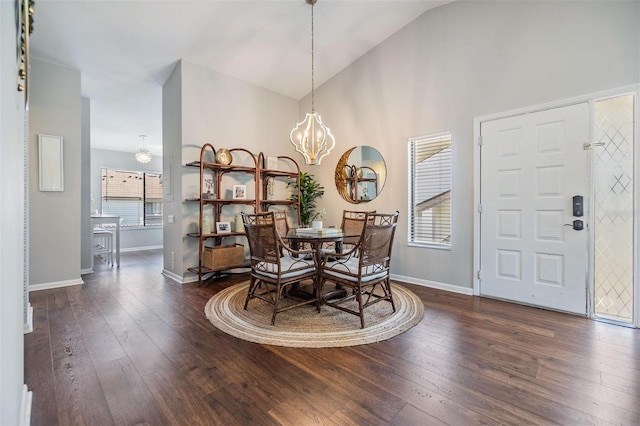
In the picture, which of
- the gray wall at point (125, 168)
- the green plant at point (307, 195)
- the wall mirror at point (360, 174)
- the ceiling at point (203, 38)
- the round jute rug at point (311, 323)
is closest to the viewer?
the round jute rug at point (311, 323)

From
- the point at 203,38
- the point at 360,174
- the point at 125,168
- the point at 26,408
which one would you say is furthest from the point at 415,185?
the point at 125,168

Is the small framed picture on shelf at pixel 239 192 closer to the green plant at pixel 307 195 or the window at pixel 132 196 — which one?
the green plant at pixel 307 195

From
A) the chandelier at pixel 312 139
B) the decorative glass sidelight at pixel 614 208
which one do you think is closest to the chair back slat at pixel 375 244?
the chandelier at pixel 312 139

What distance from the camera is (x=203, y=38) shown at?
384cm

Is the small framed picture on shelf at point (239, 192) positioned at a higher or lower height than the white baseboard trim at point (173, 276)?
higher

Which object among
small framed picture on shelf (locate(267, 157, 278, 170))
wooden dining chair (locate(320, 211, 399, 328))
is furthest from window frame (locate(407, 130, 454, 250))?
small framed picture on shelf (locate(267, 157, 278, 170))

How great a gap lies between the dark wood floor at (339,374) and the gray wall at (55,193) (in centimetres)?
133

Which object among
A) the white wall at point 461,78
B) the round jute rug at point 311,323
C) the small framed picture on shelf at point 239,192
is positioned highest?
the white wall at point 461,78

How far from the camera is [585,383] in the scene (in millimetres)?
1802

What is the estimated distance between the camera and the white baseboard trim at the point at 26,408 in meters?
1.38

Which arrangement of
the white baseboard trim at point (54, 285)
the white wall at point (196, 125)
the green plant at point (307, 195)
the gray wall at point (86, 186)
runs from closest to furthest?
the white baseboard trim at point (54, 285)
the white wall at point (196, 125)
the gray wall at point (86, 186)
the green plant at point (307, 195)

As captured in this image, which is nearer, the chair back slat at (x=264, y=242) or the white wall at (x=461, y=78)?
the chair back slat at (x=264, y=242)

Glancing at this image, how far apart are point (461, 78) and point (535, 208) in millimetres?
1852

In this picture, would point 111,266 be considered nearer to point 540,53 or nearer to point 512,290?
point 512,290
